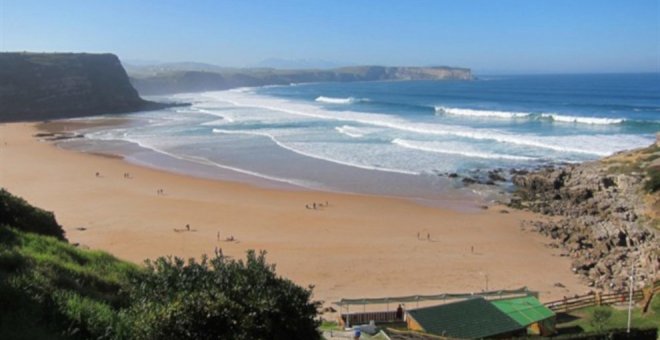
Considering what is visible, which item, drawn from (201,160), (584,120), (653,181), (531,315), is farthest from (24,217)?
(584,120)

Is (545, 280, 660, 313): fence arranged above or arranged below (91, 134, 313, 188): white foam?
below

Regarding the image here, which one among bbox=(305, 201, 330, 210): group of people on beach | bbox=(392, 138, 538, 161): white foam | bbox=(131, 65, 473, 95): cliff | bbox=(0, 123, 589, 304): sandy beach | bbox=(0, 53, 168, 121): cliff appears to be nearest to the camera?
bbox=(0, 123, 589, 304): sandy beach

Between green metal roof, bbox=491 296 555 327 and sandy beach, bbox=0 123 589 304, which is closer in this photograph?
green metal roof, bbox=491 296 555 327

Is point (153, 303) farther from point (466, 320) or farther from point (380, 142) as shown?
point (380, 142)

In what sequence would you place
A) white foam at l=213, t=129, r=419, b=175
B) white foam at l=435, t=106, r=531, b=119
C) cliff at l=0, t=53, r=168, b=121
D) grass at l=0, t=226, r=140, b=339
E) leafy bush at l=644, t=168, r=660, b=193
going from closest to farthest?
grass at l=0, t=226, r=140, b=339, leafy bush at l=644, t=168, r=660, b=193, white foam at l=213, t=129, r=419, b=175, white foam at l=435, t=106, r=531, b=119, cliff at l=0, t=53, r=168, b=121

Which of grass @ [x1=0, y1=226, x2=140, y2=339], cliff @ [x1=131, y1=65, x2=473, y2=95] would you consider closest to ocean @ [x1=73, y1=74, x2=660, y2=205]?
grass @ [x1=0, y1=226, x2=140, y2=339]

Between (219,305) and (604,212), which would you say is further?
(604,212)

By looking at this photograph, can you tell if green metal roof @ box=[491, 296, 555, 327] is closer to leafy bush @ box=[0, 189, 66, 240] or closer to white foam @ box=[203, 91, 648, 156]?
leafy bush @ box=[0, 189, 66, 240]
